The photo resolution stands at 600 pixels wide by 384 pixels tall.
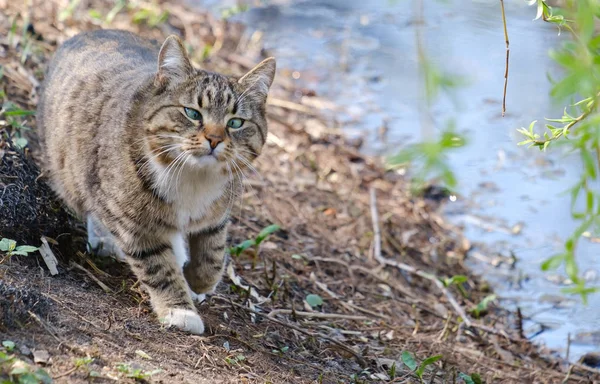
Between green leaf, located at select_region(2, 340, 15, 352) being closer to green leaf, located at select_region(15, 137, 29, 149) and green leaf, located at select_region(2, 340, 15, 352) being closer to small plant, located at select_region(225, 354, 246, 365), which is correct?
small plant, located at select_region(225, 354, 246, 365)

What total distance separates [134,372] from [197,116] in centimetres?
122

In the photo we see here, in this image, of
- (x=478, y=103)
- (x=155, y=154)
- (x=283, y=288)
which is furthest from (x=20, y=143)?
(x=478, y=103)

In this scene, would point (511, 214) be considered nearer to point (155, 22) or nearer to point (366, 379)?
point (366, 379)

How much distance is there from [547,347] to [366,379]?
1.61 m

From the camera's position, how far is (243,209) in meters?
5.48

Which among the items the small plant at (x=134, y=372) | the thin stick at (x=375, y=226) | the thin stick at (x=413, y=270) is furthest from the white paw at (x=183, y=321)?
the thin stick at (x=375, y=226)

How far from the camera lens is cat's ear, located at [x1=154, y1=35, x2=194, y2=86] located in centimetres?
369

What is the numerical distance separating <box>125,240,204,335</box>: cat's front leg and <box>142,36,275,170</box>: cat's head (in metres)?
0.45

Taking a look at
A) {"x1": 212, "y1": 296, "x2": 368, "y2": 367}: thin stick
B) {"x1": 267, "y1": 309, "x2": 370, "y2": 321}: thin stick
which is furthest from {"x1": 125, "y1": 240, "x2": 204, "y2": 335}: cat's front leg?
{"x1": 267, "y1": 309, "x2": 370, "y2": 321}: thin stick

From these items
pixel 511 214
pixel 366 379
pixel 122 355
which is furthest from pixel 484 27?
pixel 122 355

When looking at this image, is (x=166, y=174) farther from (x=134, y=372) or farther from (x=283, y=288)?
(x=283, y=288)

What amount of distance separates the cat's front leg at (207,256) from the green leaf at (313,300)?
0.77m

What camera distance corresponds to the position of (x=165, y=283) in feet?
12.3

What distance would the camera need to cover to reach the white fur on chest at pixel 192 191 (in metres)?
3.66
